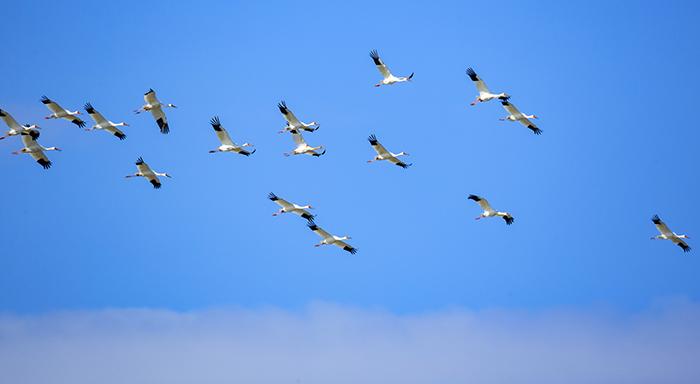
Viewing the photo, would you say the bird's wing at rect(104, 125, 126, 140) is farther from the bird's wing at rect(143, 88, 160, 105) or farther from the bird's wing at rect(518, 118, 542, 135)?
the bird's wing at rect(518, 118, 542, 135)

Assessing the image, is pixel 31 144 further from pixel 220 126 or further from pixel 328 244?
pixel 328 244

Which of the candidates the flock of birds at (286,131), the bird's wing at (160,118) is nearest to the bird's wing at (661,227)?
the flock of birds at (286,131)

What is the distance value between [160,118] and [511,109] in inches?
529

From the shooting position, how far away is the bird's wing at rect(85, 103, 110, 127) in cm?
6391

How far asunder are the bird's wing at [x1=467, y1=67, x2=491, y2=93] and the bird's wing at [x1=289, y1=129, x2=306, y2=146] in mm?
6663

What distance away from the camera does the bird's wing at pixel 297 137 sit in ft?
210

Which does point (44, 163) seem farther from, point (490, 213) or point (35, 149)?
point (490, 213)

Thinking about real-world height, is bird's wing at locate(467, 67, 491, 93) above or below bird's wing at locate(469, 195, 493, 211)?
above

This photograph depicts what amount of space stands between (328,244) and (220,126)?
591 centimetres

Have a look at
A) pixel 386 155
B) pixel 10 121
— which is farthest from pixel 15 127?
pixel 386 155

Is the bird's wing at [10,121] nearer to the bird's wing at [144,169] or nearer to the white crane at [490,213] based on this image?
the bird's wing at [144,169]

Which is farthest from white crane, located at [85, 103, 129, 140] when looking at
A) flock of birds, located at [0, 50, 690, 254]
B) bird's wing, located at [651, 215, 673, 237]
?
bird's wing, located at [651, 215, 673, 237]

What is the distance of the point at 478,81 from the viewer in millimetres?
64812

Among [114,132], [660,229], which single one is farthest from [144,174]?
[660,229]
